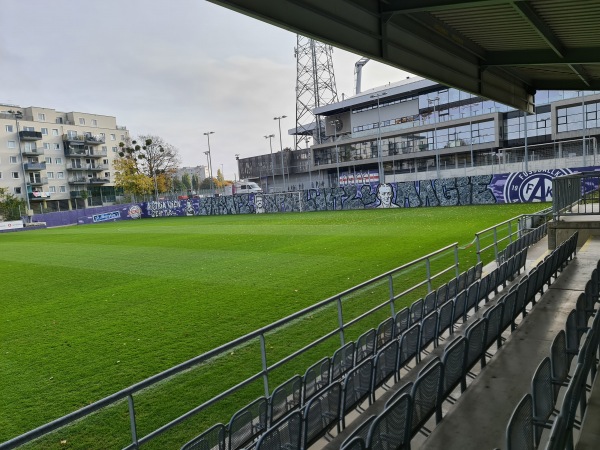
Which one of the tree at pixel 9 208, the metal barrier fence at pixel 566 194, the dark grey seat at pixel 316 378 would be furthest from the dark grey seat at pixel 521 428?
the tree at pixel 9 208

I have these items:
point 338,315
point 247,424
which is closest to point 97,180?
point 338,315

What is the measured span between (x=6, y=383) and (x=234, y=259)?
12.0 metres

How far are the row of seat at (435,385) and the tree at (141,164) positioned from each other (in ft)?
268

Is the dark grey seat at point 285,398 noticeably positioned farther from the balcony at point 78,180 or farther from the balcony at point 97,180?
the balcony at point 97,180

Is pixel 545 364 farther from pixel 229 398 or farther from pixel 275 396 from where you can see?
pixel 229 398

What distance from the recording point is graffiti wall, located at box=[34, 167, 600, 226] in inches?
1436

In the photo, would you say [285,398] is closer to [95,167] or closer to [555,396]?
[555,396]

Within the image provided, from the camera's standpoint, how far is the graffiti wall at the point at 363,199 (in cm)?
3647

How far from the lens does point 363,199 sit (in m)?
47.1

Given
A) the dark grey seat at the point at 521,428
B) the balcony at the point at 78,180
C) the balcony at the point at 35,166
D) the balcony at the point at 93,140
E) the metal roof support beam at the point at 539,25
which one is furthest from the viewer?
the balcony at the point at 93,140

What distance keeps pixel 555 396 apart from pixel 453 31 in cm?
665

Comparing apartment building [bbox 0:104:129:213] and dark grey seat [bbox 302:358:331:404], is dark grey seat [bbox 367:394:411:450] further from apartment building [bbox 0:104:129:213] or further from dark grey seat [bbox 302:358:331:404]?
apartment building [bbox 0:104:129:213]

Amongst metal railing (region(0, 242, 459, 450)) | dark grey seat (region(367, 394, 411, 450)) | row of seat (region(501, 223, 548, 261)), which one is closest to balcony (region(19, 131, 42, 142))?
metal railing (region(0, 242, 459, 450))

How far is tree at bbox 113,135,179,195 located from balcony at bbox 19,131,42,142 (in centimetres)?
1278
